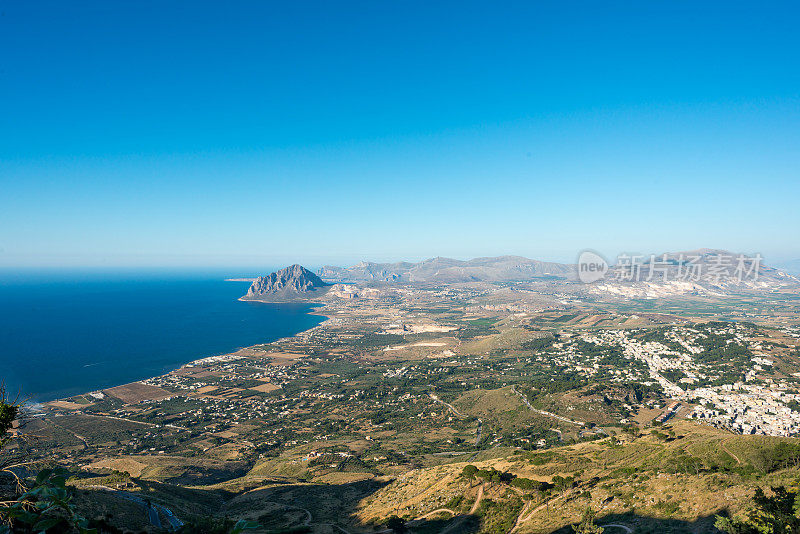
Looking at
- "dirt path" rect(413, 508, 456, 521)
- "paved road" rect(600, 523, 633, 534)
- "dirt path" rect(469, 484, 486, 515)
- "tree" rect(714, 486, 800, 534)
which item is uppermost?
"tree" rect(714, 486, 800, 534)

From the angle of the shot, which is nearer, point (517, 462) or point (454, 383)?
point (517, 462)

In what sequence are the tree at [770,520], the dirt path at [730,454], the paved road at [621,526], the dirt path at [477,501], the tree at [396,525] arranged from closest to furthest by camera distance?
the tree at [770,520] < the paved road at [621,526] < the tree at [396,525] < the dirt path at [730,454] < the dirt path at [477,501]

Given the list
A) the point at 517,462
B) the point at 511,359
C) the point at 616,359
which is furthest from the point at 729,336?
the point at 517,462

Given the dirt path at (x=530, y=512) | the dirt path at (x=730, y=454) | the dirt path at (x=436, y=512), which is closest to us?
the dirt path at (x=530, y=512)

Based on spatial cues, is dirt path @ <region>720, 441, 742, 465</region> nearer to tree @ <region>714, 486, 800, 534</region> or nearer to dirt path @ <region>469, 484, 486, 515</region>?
tree @ <region>714, 486, 800, 534</region>

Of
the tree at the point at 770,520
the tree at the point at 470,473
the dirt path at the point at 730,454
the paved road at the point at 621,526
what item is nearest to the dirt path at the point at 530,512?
the paved road at the point at 621,526

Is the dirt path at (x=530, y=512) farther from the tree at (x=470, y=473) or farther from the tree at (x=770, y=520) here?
the tree at (x=770, y=520)

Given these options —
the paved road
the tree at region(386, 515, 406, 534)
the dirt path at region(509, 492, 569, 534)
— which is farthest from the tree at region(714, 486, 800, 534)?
the tree at region(386, 515, 406, 534)

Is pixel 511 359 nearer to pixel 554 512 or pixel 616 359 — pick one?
pixel 616 359
